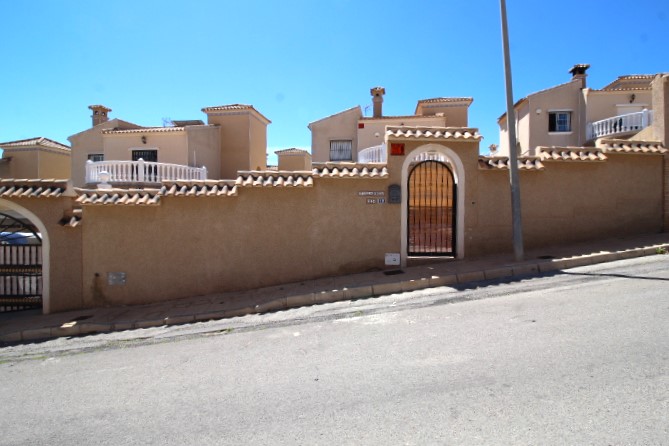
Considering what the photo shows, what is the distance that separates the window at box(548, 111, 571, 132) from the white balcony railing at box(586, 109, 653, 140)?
4.36 ft

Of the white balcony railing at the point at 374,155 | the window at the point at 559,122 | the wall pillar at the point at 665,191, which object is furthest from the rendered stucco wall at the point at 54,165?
the wall pillar at the point at 665,191

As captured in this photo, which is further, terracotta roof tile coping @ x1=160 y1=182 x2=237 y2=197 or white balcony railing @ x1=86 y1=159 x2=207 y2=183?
white balcony railing @ x1=86 y1=159 x2=207 y2=183

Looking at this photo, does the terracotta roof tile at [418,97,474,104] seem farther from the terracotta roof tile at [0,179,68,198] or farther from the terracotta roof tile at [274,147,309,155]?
the terracotta roof tile at [0,179,68,198]

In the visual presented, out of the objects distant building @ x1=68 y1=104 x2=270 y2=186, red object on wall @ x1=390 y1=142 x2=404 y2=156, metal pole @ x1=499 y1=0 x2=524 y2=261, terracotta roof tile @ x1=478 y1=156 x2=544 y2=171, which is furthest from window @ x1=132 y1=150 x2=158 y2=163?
metal pole @ x1=499 y1=0 x2=524 y2=261

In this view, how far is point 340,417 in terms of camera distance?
3.15m

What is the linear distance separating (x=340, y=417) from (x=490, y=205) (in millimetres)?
7255

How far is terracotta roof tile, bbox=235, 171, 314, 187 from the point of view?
843 centimetres

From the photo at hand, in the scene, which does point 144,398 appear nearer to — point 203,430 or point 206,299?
point 203,430

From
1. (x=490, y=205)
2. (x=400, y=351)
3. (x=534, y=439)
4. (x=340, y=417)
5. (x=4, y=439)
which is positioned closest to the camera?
(x=534, y=439)

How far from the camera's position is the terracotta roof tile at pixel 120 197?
27.6 feet

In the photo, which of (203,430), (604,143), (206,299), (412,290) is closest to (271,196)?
(206,299)

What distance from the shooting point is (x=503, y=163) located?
8.98 m

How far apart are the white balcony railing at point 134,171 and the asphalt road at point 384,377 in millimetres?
12825

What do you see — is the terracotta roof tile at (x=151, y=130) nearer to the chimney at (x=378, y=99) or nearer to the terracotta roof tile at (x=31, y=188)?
the chimney at (x=378, y=99)
